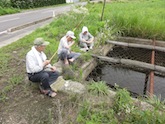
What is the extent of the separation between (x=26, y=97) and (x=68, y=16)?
22.5ft

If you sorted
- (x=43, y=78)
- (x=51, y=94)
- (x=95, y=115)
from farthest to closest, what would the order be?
(x=51, y=94), (x=43, y=78), (x=95, y=115)

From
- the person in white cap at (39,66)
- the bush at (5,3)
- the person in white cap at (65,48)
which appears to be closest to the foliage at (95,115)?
the person in white cap at (39,66)

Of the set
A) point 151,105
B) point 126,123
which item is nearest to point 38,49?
point 126,123

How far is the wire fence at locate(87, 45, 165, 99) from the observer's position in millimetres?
6255

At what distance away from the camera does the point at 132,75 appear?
6.97 metres

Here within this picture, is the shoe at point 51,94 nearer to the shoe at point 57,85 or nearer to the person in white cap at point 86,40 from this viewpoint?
the shoe at point 57,85

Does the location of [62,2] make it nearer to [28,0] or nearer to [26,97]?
[28,0]

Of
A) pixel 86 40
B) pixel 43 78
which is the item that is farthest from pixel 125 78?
pixel 43 78

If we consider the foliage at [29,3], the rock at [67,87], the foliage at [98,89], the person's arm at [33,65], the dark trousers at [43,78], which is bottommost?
the foliage at [98,89]

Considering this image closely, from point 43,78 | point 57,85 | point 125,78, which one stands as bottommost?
point 125,78

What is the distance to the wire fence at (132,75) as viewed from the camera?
20.5ft

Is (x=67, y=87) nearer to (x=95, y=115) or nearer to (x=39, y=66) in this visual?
(x=39, y=66)

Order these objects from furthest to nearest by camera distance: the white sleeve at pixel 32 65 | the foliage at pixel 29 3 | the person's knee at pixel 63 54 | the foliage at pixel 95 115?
the foliage at pixel 29 3 < the person's knee at pixel 63 54 < the white sleeve at pixel 32 65 < the foliage at pixel 95 115

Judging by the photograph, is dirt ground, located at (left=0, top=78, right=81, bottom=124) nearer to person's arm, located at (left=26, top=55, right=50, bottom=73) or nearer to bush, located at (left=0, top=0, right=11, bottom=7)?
person's arm, located at (left=26, top=55, right=50, bottom=73)
